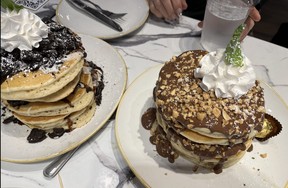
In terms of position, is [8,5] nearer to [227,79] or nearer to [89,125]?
[89,125]

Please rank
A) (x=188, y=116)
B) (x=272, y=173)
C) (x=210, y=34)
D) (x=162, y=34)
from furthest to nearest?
(x=162, y=34) → (x=210, y=34) → (x=272, y=173) → (x=188, y=116)

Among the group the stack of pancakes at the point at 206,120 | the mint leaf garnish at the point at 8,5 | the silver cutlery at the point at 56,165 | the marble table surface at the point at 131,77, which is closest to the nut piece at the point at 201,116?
the stack of pancakes at the point at 206,120

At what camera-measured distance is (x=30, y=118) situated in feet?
3.48

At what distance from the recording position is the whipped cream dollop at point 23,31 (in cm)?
86

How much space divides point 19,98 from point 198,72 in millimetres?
574

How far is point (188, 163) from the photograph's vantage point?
1091 mm

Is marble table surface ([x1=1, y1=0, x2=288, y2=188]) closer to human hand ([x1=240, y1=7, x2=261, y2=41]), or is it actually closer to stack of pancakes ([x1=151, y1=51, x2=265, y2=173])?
human hand ([x1=240, y1=7, x2=261, y2=41])

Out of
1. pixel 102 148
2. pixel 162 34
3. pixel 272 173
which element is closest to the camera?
pixel 272 173

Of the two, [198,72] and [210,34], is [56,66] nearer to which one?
[198,72]

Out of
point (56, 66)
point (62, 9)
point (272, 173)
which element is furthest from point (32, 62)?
point (272, 173)

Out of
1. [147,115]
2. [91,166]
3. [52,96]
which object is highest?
[52,96]

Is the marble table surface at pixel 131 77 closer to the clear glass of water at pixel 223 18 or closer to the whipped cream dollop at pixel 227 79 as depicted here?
the clear glass of water at pixel 223 18

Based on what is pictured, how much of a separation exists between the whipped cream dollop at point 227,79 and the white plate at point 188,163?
26 centimetres

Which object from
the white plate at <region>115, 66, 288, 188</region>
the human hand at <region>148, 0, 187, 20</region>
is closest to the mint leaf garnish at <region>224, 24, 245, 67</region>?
the white plate at <region>115, 66, 288, 188</region>
